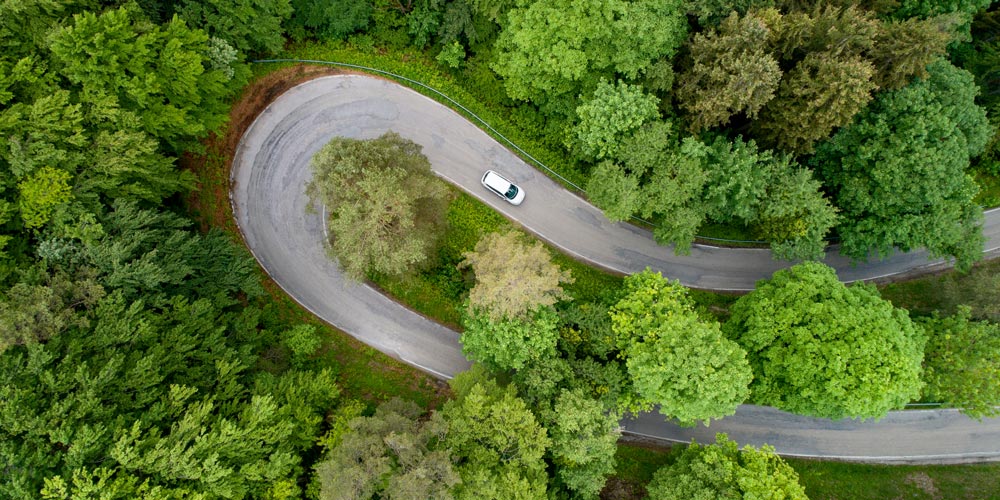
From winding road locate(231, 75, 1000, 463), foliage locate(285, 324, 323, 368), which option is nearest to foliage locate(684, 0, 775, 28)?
winding road locate(231, 75, 1000, 463)

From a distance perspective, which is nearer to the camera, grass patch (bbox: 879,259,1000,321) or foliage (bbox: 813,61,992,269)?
foliage (bbox: 813,61,992,269)

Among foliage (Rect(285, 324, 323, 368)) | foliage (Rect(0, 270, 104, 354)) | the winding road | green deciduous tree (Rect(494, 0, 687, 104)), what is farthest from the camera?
the winding road

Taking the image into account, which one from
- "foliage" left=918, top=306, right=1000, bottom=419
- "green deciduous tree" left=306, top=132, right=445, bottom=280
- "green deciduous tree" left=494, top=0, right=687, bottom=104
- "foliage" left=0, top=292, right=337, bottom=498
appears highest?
"green deciduous tree" left=494, top=0, right=687, bottom=104

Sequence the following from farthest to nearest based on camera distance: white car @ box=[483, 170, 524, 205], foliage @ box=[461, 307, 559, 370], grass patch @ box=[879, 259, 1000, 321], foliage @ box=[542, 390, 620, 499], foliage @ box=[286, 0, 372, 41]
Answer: white car @ box=[483, 170, 524, 205], foliage @ box=[286, 0, 372, 41], grass patch @ box=[879, 259, 1000, 321], foliage @ box=[461, 307, 559, 370], foliage @ box=[542, 390, 620, 499]

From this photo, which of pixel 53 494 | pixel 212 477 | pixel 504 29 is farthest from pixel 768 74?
pixel 53 494

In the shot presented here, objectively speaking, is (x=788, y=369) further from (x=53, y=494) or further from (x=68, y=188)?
(x=68, y=188)

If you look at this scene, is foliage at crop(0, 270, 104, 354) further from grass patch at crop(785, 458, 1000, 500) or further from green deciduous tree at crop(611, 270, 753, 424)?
grass patch at crop(785, 458, 1000, 500)

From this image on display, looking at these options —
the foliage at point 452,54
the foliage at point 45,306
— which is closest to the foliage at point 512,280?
the foliage at point 452,54
